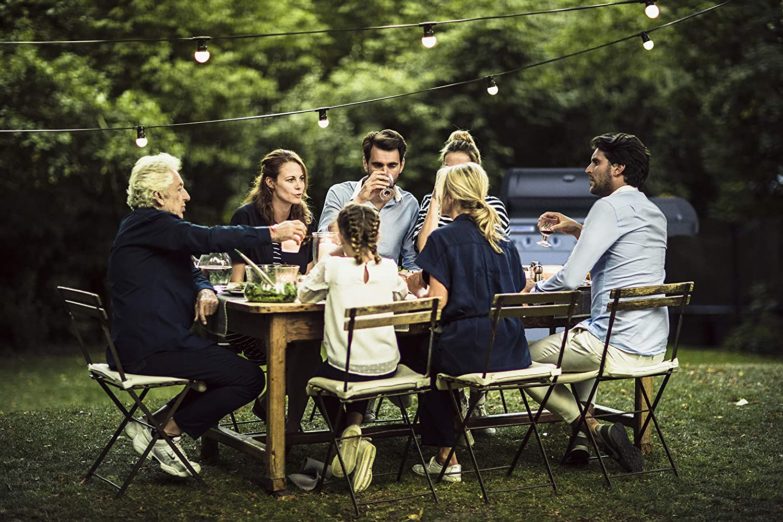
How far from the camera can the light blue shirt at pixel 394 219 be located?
6793 mm

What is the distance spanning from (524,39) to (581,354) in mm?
10667

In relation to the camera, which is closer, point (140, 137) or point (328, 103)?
point (140, 137)

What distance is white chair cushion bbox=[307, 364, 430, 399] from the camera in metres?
5.00

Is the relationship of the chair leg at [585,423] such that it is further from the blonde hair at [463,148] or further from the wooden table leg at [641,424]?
the blonde hair at [463,148]

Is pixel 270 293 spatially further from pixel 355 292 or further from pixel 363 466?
pixel 363 466

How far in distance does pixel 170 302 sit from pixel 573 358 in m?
1.95

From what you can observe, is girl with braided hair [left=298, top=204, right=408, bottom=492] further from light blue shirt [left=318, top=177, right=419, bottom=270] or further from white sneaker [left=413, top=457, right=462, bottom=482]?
light blue shirt [left=318, top=177, right=419, bottom=270]

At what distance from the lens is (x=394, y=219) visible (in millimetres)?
6816

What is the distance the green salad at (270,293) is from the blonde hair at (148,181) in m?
0.62

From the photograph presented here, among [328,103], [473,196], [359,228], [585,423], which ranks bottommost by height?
[585,423]

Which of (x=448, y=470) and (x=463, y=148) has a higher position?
(x=463, y=148)

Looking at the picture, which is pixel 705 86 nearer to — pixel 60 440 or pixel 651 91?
pixel 651 91

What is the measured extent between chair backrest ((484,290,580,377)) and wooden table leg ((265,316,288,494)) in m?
0.91

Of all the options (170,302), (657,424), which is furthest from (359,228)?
(657,424)
